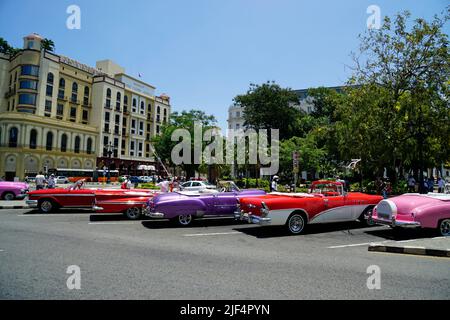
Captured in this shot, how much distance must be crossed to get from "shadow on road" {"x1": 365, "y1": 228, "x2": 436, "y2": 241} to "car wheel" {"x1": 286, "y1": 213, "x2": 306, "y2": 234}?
2.11m

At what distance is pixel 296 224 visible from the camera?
8633 millimetres

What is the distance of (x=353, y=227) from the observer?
31.7ft

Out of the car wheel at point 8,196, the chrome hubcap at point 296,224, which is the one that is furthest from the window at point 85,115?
the chrome hubcap at point 296,224

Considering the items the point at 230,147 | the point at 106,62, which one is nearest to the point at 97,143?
the point at 106,62

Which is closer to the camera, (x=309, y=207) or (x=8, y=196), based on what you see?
(x=309, y=207)

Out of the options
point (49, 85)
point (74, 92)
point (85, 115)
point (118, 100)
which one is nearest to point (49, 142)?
point (49, 85)

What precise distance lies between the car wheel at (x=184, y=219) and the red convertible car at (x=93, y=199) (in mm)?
1882

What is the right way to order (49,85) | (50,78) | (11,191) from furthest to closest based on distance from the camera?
(50,78) < (49,85) < (11,191)

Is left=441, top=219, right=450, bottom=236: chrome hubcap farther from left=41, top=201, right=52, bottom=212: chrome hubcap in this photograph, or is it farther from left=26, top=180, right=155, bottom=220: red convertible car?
left=41, top=201, right=52, bottom=212: chrome hubcap

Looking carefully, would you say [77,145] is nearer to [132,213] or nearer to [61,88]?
[61,88]

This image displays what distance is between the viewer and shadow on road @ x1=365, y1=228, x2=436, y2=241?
8039 millimetres

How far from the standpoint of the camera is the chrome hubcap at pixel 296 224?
8.54m

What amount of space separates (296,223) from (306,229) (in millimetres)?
959

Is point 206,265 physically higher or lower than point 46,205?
lower
